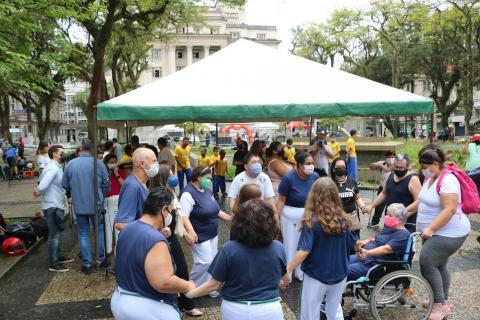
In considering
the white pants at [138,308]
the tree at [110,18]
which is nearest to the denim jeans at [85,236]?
the tree at [110,18]

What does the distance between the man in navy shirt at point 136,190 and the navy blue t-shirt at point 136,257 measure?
1.14 meters

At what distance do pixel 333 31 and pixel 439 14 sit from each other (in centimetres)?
1332

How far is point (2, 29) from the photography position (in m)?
7.46

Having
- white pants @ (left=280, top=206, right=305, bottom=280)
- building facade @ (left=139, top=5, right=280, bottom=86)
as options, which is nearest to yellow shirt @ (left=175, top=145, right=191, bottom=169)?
white pants @ (left=280, top=206, right=305, bottom=280)

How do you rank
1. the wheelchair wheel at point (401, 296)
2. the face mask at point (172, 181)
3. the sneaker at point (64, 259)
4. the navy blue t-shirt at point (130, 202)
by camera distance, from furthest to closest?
the sneaker at point (64, 259), the face mask at point (172, 181), the wheelchair wheel at point (401, 296), the navy blue t-shirt at point (130, 202)

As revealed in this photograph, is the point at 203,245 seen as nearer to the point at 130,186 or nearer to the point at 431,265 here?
the point at 130,186

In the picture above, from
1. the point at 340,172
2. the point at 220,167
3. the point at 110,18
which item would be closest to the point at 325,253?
the point at 340,172

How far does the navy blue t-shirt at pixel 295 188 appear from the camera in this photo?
516cm

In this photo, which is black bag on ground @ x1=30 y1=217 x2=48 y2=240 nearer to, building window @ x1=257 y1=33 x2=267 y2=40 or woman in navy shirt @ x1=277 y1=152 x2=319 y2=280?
woman in navy shirt @ x1=277 y1=152 x2=319 y2=280

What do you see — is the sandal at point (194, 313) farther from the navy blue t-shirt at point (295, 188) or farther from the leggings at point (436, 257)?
the leggings at point (436, 257)

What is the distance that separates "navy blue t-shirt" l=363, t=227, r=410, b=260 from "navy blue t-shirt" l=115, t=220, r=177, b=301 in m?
2.48

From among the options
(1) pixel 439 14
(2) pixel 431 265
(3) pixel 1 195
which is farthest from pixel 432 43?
(2) pixel 431 265

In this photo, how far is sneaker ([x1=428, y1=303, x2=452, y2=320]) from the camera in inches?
170

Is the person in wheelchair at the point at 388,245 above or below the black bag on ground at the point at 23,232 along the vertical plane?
above
